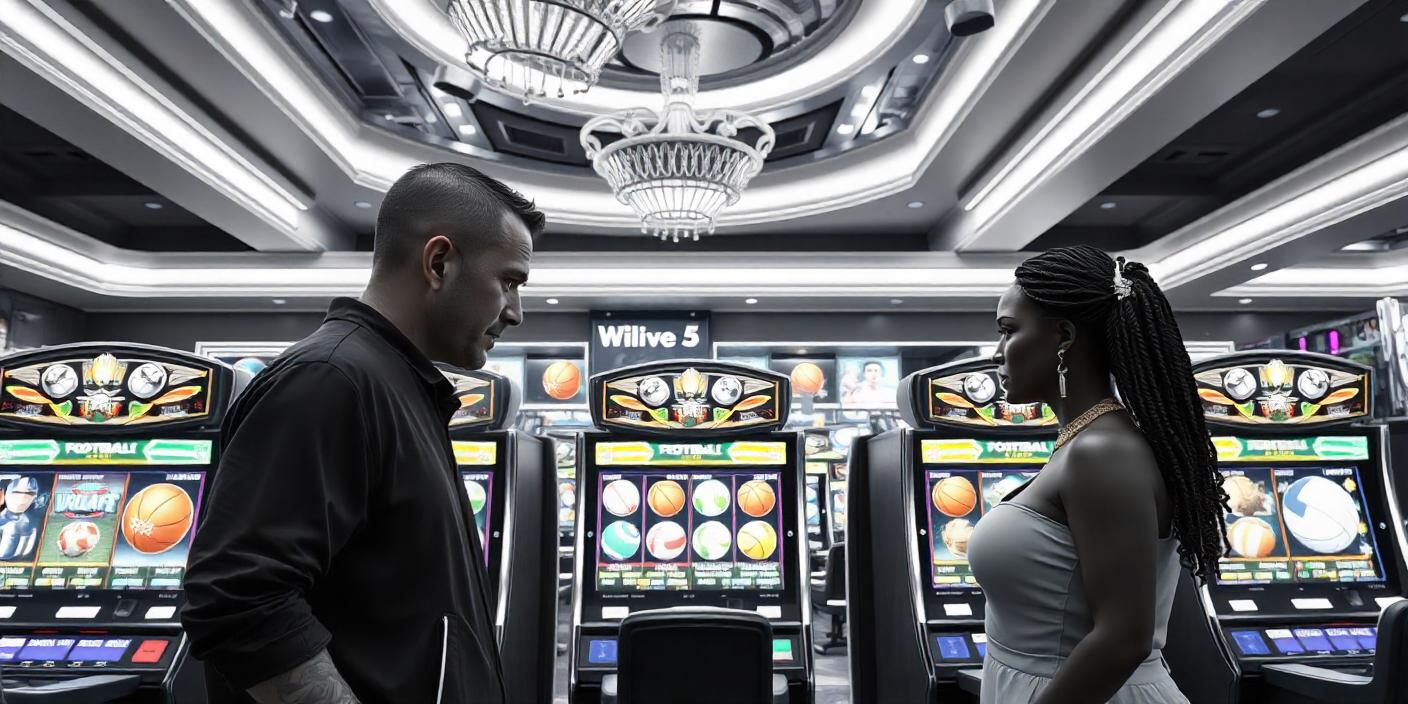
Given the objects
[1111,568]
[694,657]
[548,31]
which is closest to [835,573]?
[694,657]

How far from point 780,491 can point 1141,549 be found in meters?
1.96

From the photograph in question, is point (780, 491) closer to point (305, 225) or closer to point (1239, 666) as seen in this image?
point (1239, 666)

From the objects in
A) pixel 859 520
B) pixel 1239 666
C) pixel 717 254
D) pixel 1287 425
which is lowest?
pixel 1239 666

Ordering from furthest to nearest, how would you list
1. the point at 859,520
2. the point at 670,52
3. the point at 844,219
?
the point at 844,219 < the point at 670,52 < the point at 859,520

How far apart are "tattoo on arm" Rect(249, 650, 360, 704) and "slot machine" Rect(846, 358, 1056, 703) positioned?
218 centimetres

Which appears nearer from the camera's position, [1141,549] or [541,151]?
[1141,549]

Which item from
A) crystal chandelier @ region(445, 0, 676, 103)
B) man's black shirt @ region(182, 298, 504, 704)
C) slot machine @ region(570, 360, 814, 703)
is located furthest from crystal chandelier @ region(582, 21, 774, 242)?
man's black shirt @ region(182, 298, 504, 704)

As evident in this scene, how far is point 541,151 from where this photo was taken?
21.7 feet

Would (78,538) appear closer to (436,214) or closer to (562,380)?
(436,214)

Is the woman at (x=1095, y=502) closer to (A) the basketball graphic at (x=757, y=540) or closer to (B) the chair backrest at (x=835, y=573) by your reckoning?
(A) the basketball graphic at (x=757, y=540)

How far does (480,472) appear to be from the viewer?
3.08 m

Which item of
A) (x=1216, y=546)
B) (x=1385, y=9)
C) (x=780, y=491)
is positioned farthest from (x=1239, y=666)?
(x=1385, y=9)

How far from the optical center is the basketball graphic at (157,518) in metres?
2.70

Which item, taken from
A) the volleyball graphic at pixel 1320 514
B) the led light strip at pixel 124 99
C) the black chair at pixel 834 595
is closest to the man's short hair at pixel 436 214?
the volleyball graphic at pixel 1320 514
